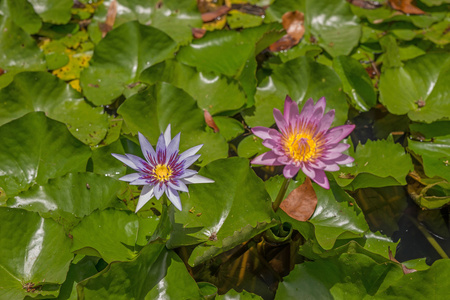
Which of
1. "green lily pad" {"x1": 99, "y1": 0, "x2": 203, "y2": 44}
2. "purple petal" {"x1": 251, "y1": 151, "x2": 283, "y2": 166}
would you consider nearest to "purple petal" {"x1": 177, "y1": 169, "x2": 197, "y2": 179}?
"purple petal" {"x1": 251, "y1": 151, "x2": 283, "y2": 166}

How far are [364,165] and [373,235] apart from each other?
0.42m

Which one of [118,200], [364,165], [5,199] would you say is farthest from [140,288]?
[364,165]

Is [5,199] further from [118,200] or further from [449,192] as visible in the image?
[449,192]

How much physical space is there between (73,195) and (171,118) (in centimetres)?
67

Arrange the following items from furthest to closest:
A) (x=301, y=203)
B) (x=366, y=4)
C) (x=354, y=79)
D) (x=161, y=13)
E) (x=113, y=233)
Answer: (x=366, y=4) → (x=161, y=13) → (x=354, y=79) → (x=301, y=203) → (x=113, y=233)

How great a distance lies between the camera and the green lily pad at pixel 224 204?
1.98 metres

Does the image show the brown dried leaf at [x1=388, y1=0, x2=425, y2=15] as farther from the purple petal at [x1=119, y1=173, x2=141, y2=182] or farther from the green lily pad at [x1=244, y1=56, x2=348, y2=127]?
the purple petal at [x1=119, y1=173, x2=141, y2=182]

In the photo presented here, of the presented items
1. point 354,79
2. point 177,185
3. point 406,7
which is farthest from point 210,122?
point 406,7

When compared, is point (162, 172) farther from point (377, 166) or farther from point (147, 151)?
point (377, 166)

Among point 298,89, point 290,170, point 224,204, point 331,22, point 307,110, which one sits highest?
point 307,110

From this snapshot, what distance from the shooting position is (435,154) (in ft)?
8.21

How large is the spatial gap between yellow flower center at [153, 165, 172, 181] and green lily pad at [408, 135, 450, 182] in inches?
60.5

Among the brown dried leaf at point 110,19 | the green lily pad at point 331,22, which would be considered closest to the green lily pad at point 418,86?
the green lily pad at point 331,22

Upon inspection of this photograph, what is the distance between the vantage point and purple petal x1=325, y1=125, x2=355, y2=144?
1812mm
